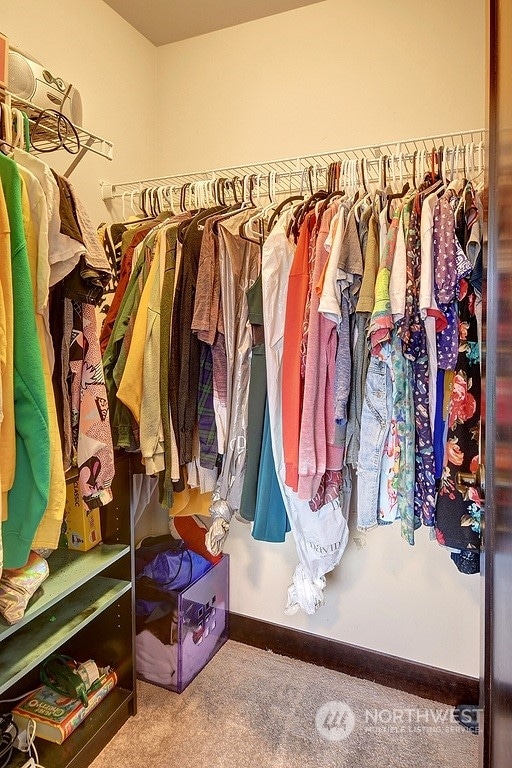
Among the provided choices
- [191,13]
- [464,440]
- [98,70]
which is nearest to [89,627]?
[464,440]

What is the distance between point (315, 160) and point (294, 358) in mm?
889

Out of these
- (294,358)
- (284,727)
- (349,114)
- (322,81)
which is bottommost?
(284,727)

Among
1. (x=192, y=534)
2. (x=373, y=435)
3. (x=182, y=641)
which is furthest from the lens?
(x=192, y=534)

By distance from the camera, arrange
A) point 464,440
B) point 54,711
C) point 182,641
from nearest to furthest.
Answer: point 464,440 < point 54,711 < point 182,641

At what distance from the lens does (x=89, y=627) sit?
171 cm

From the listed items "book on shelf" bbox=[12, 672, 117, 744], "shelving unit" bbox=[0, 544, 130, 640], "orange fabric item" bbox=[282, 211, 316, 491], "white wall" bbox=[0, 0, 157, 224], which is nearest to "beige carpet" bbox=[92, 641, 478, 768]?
"book on shelf" bbox=[12, 672, 117, 744]

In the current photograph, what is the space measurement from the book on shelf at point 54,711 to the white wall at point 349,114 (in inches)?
27.8

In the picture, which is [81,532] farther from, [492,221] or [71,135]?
[492,221]

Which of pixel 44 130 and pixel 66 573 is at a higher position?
pixel 44 130

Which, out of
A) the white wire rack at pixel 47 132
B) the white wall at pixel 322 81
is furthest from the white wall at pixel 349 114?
the white wire rack at pixel 47 132

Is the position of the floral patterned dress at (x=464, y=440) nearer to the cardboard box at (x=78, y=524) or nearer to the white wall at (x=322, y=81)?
the white wall at (x=322, y=81)

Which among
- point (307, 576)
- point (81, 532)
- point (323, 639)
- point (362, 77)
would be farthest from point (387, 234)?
point (323, 639)

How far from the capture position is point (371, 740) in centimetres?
158

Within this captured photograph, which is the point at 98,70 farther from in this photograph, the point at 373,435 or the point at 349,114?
the point at 373,435
